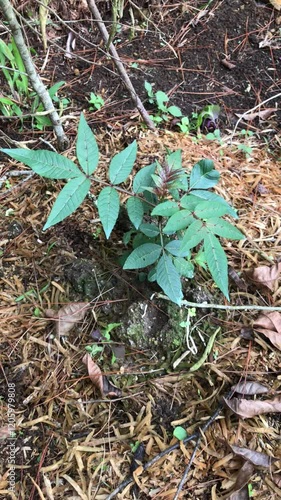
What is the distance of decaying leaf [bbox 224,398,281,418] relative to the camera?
4.07ft

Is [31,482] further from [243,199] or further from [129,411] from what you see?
[243,199]

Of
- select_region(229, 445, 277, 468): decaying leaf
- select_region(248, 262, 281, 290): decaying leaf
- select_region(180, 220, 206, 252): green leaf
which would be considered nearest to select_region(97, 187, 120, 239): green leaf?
select_region(180, 220, 206, 252): green leaf

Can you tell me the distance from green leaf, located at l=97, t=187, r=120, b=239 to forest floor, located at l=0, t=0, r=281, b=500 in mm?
381

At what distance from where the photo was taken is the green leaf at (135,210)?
1218 mm

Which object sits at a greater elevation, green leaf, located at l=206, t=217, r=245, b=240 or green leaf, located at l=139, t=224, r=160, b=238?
green leaf, located at l=206, t=217, r=245, b=240

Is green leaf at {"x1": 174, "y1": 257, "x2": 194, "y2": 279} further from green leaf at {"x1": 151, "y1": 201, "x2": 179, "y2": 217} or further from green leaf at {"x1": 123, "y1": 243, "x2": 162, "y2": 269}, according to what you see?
green leaf at {"x1": 151, "y1": 201, "x2": 179, "y2": 217}

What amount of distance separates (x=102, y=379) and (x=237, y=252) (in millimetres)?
690

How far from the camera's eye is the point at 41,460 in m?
1.21

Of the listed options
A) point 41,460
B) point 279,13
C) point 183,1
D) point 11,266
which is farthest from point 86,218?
point 279,13

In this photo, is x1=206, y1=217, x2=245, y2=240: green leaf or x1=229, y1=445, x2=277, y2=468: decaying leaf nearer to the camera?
x1=206, y1=217, x2=245, y2=240: green leaf

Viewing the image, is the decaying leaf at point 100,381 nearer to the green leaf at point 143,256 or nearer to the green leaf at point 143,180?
the green leaf at point 143,256

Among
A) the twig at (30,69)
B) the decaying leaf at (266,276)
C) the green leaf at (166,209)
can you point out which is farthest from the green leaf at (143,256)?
the twig at (30,69)

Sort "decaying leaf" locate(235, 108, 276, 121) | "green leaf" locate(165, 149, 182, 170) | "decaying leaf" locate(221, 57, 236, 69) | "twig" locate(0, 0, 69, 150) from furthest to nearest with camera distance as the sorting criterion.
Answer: "decaying leaf" locate(221, 57, 236, 69) → "decaying leaf" locate(235, 108, 276, 121) → "twig" locate(0, 0, 69, 150) → "green leaf" locate(165, 149, 182, 170)

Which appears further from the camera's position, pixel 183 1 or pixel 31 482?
pixel 183 1
